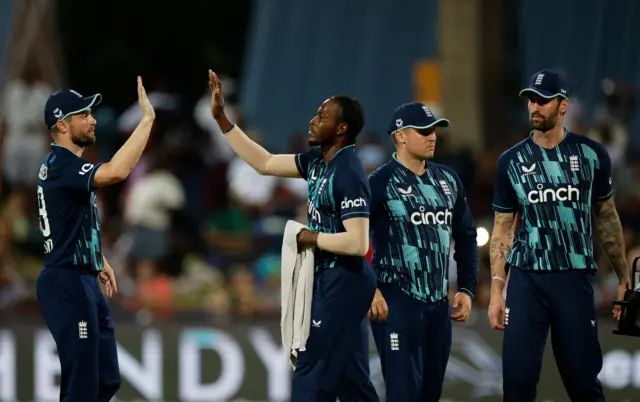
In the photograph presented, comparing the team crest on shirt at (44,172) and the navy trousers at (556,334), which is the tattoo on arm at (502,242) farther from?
the team crest on shirt at (44,172)

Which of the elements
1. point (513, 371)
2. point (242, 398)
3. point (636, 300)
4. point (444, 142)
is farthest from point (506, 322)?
point (444, 142)

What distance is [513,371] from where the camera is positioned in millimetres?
7945

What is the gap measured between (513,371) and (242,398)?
196 inches

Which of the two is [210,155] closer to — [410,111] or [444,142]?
[444,142]

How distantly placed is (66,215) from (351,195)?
5.86 ft

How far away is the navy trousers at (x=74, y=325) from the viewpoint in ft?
26.1

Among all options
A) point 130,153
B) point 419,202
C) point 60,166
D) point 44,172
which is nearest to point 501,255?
point 419,202

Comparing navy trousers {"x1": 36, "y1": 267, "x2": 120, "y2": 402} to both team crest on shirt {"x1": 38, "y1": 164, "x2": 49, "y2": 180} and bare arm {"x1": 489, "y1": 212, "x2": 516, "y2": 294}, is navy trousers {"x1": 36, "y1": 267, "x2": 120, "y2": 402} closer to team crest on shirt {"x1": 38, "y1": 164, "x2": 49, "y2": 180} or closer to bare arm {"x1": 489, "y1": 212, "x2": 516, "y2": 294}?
team crest on shirt {"x1": 38, "y1": 164, "x2": 49, "y2": 180}

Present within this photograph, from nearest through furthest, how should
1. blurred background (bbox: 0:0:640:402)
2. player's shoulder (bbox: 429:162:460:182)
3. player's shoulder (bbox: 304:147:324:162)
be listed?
player's shoulder (bbox: 304:147:324:162) < player's shoulder (bbox: 429:162:460:182) < blurred background (bbox: 0:0:640:402)

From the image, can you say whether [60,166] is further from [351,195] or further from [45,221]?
[351,195]

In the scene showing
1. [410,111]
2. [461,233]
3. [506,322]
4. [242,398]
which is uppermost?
[410,111]

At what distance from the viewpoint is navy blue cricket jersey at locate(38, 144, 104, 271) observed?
802cm

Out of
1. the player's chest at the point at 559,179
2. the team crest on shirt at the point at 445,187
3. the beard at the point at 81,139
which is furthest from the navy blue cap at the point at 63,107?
the player's chest at the point at 559,179

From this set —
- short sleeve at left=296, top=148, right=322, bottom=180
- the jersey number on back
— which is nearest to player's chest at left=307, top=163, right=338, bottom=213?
short sleeve at left=296, top=148, right=322, bottom=180
